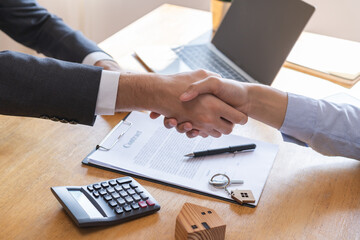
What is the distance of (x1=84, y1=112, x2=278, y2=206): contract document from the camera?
0.99 metres

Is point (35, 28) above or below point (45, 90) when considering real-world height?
below

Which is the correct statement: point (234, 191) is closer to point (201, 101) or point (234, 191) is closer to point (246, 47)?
point (201, 101)

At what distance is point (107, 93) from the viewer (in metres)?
1.11

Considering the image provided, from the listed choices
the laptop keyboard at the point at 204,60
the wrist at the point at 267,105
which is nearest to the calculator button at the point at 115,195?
the wrist at the point at 267,105

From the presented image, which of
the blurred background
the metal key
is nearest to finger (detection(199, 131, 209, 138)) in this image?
the metal key

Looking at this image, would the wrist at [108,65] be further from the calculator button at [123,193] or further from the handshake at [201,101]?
the calculator button at [123,193]

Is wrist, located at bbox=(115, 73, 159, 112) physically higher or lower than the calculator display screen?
higher

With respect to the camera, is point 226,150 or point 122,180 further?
point 226,150

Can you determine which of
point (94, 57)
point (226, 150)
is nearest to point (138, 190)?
point (226, 150)

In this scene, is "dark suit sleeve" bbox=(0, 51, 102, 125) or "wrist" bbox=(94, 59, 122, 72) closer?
"dark suit sleeve" bbox=(0, 51, 102, 125)

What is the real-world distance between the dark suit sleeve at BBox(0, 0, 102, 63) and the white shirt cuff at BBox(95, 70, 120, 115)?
1.50 ft

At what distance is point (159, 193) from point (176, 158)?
140mm

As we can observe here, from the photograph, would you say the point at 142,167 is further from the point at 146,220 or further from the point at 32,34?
the point at 32,34

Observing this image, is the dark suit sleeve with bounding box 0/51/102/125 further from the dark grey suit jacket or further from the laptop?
the laptop
